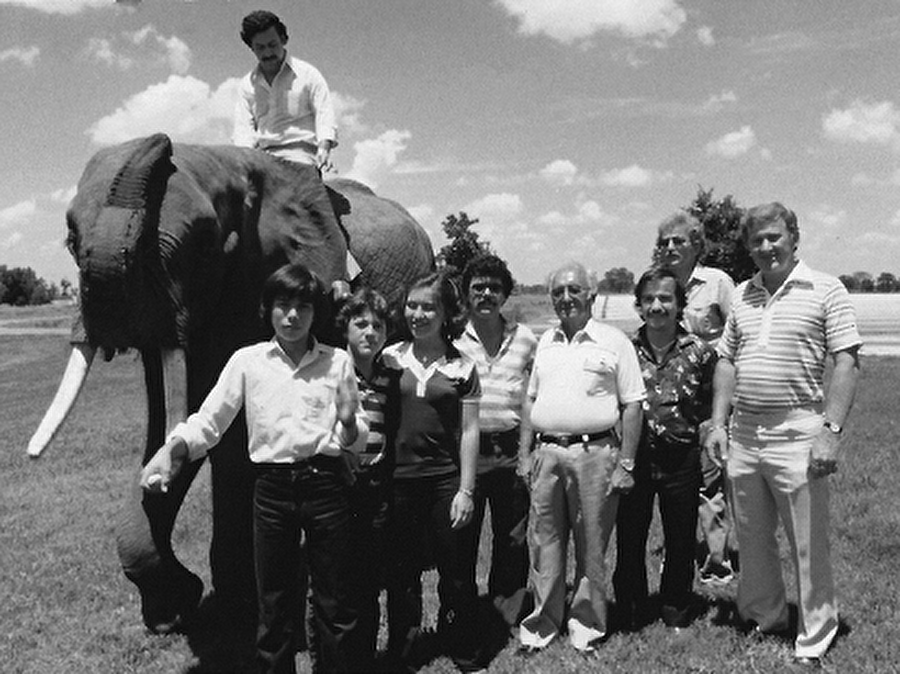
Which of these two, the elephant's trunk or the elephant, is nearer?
the elephant's trunk

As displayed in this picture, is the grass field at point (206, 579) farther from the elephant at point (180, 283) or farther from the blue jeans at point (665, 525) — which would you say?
the elephant at point (180, 283)

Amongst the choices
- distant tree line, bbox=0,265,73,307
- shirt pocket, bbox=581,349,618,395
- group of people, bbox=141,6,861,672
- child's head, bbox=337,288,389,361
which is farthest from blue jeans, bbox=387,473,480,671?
distant tree line, bbox=0,265,73,307

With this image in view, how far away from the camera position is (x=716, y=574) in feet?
20.7

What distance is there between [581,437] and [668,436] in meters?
0.69

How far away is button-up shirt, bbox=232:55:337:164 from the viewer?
588 centimetres

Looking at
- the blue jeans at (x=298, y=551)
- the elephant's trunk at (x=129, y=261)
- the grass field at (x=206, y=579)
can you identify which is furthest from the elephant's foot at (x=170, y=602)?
the elephant's trunk at (x=129, y=261)

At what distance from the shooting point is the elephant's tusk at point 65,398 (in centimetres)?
417

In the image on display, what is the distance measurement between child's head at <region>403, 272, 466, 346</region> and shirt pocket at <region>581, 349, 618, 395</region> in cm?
77

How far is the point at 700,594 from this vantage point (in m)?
6.05

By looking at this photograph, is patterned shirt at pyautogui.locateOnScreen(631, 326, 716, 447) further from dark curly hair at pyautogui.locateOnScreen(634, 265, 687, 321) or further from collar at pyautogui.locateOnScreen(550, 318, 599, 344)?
collar at pyautogui.locateOnScreen(550, 318, 599, 344)

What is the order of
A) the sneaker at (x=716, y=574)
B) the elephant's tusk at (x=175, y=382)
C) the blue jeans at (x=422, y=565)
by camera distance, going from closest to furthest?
the elephant's tusk at (x=175, y=382) < the blue jeans at (x=422, y=565) < the sneaker at (x=716, y=574)

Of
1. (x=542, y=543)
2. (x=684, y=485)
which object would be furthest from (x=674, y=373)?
(x=542, y=543)

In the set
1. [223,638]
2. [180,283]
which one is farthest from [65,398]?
[223,638]

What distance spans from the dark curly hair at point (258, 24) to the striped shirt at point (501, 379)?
242cm
